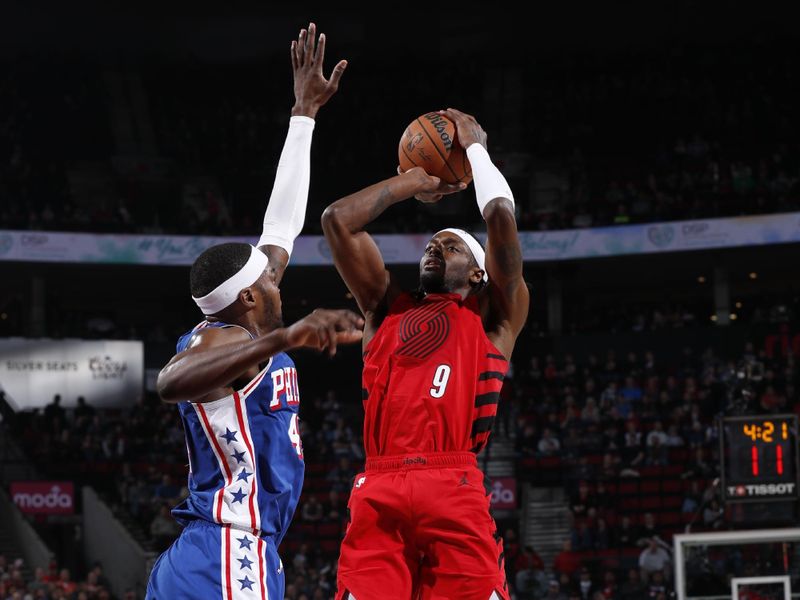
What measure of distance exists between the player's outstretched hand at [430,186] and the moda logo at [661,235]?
2206 cm

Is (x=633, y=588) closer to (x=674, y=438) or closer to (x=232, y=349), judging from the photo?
(x=674, y=438)

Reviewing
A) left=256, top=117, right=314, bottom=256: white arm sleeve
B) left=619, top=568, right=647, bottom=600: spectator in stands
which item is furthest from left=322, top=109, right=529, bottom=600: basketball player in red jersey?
left=619, top=568, right=647, bottom=600: spectator in stands

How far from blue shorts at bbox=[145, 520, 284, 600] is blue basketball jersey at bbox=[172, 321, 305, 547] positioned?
0.05 meters

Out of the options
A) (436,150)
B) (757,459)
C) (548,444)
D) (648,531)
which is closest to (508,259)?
(436,150)

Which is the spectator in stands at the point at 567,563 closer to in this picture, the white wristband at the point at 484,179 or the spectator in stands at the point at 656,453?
the spectator in stands at the point at 656,453

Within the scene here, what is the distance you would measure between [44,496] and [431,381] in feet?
60.7

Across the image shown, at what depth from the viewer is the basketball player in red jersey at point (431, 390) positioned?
457 cm

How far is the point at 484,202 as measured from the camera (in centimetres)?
495

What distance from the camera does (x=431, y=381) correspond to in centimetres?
476

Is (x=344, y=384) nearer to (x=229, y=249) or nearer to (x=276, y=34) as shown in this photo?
(x=276, y=34)

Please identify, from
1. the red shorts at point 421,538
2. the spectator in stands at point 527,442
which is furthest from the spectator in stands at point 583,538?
the red shorts at point 421,538

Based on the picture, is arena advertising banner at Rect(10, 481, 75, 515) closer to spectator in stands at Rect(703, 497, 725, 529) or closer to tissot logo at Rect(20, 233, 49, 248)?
tissot logo at Rect(20, 233, 49, 248)

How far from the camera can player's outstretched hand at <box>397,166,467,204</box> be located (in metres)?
5.12

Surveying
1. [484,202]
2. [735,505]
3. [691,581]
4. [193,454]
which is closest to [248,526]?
[193,454]
